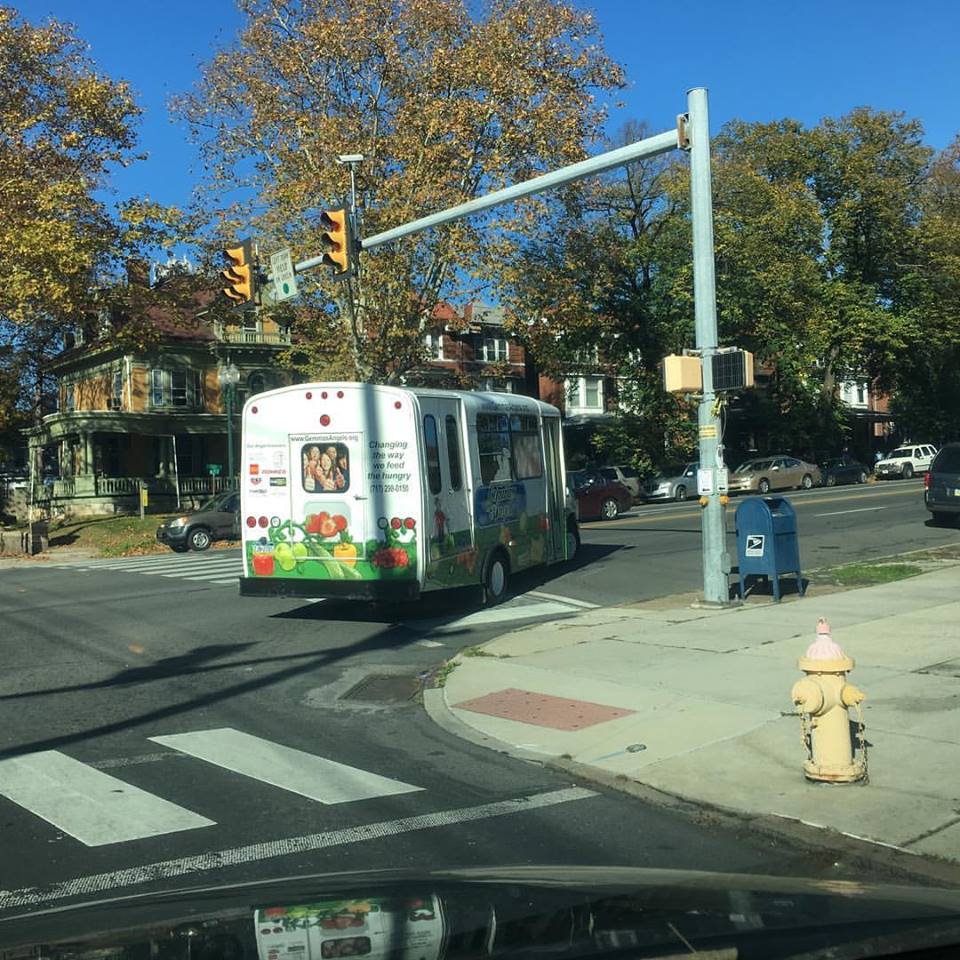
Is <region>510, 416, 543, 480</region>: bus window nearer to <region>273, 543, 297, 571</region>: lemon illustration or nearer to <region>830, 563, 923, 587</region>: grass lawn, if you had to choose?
<region>273, 543, 297, 571</region>: lemon illustration

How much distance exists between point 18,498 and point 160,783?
1679 inches

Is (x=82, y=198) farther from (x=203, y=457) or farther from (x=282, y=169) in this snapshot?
(x=203, y=457)

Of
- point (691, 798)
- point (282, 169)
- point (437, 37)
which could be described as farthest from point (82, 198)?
point (691, 798)

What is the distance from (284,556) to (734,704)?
22.9 ft

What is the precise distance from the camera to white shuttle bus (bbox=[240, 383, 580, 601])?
531 inches

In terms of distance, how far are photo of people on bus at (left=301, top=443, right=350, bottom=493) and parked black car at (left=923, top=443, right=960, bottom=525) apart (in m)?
14.9

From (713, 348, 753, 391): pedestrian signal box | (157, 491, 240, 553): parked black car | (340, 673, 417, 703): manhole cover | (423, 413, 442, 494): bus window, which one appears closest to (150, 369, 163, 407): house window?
(157, 491, 240, 553): parked black car

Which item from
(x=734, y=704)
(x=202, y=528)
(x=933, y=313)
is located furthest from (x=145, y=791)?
(x=933, y=313)

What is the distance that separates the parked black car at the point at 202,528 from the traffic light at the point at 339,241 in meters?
13.7

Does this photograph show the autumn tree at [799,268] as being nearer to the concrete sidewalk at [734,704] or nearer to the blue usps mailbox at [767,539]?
the blue usps mailbox at [767,539]

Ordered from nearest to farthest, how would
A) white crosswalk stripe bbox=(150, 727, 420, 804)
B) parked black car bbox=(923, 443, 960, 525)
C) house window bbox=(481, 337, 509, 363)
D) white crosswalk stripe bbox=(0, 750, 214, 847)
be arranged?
white crosswalk stripe bbox=(0, 750, 214, 847) < white crosswalk stripe bbox=(150, 727, 420, 804) < parked black car bbox=(923, 443, 960, 525) < house window bbox=(481, 337, 509, 363)

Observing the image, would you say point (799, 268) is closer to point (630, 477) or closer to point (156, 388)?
point (630, 477)

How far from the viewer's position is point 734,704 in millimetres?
8633

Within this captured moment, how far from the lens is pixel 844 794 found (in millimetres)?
6363
